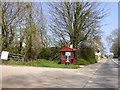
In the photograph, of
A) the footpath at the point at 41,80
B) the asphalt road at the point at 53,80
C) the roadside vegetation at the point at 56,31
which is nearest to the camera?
the footpath at the point at 41,80

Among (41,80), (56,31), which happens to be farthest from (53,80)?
(56,31)

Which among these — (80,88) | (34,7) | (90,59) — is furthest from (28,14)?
(80,88)

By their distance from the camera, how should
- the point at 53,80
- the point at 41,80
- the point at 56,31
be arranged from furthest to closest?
the point at 56,31
the point at 53,80
the point at 41,80

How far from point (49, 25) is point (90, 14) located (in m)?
6.45

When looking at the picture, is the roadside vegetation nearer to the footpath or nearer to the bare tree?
the bare tree

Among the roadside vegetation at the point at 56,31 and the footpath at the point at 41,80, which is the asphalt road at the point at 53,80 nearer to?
the footpath at the point at 41,80

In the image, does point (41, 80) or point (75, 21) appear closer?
point (41, 80)

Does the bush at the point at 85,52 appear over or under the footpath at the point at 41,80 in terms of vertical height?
over

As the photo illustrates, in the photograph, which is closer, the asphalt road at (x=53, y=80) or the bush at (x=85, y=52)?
the asphalt road at (x=53, y=80)

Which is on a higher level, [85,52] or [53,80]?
[85,52]

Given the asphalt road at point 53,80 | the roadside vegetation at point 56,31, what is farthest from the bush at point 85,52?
the asphalt road at point 53,80

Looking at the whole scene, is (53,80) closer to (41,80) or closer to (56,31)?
(41,80)

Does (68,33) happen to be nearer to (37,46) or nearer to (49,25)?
(49,25)

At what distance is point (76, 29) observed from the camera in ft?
141
